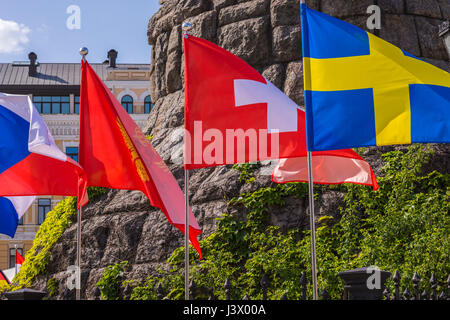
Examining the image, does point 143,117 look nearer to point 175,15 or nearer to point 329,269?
point 175,15

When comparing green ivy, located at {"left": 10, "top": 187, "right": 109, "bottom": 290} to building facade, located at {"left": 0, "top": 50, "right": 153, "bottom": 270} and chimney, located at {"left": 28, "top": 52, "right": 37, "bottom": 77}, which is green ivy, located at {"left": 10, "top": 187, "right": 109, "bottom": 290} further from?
chimney, located at {"left": 28, "top": 52, "right": 37, "bottom": 77}

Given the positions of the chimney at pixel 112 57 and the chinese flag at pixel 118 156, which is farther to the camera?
the chimney at pixel 112 57

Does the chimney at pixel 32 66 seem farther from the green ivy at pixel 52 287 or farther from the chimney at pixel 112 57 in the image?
the green ivy at pixel 52 287

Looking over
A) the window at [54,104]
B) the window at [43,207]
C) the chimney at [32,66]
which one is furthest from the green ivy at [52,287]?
the chimney at [32,66]

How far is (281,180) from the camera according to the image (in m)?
9.14

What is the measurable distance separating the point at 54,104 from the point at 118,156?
38527 mm

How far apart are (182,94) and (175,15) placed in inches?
60.1

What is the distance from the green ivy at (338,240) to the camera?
9.98m

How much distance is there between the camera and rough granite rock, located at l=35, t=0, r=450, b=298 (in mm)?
11461

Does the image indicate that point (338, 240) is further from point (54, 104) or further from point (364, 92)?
point (54, 104)

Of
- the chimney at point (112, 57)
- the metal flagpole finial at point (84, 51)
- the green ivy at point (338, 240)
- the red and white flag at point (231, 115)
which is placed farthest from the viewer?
the chimney at point (112, 57)

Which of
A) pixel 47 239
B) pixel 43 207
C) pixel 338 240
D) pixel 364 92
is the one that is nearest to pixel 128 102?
pixel 43 207

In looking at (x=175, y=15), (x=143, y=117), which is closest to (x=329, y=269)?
(x=175, y=15)

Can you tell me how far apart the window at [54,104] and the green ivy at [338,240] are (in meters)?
35.7
